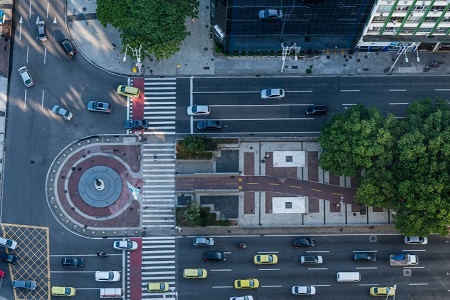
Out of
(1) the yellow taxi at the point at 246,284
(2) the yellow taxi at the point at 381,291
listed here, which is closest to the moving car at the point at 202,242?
(1) the yellow taxi at the point at 246,284

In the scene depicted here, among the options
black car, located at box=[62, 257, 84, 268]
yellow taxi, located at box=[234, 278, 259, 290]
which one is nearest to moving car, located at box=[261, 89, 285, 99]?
yellow taxi, located at box=[234, 278, 259, 290]

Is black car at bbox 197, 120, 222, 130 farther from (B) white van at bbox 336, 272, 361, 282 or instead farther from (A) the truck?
(A) the truck

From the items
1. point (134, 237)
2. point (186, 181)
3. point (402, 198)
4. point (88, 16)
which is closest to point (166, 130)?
point (186, 181)

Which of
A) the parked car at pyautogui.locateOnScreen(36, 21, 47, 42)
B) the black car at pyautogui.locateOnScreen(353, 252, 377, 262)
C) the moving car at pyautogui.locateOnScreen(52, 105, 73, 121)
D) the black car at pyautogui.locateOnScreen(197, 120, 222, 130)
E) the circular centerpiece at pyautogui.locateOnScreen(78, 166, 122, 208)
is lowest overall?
the black car at pyautogui.locateOnScreen(353, 252, 377, 262)

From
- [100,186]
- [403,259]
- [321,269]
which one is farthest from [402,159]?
[100,186]

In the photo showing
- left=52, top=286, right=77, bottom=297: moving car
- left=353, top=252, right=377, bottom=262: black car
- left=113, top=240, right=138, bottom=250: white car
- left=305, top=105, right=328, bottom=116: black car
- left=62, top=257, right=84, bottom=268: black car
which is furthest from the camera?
left=305, top=105, right=328, bottom=116: black car

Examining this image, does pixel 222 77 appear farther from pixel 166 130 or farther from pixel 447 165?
pixel 447 165

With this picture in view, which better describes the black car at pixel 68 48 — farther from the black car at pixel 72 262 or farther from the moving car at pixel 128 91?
the black car at pixel 72 262
